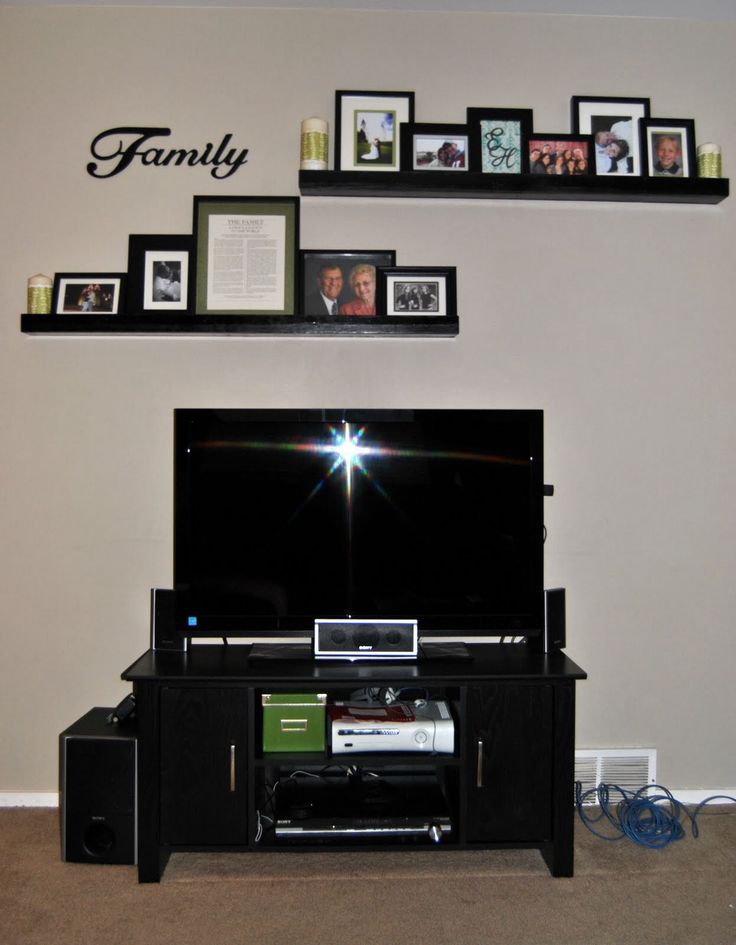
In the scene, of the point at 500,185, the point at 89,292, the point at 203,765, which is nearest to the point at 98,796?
the point at 203,765

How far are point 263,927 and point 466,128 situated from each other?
2.53m

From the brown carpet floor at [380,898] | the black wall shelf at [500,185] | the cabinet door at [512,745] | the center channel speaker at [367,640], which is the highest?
the black wall shelf at [500,185]

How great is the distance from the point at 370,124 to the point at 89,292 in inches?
44.0

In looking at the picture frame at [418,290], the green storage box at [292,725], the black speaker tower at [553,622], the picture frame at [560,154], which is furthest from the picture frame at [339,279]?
the green storage box at [292,725]

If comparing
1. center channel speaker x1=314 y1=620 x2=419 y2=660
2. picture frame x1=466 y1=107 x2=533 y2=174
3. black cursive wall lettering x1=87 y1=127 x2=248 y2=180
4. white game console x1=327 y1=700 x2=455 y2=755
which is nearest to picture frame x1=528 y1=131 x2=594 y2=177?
picture frame x1=466 y1=107 x2=533 y2=174

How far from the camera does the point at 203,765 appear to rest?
2430 millimetres

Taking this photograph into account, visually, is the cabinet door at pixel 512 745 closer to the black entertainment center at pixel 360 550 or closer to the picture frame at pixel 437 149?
the black entertainment center at pixel 360 550

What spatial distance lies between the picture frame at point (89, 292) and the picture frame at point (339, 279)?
0.63 metres

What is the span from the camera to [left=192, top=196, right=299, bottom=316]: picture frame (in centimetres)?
284

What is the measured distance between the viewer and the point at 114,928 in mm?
2158

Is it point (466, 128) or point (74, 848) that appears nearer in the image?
point (74, 848)

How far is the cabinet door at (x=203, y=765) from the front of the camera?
2424 mm

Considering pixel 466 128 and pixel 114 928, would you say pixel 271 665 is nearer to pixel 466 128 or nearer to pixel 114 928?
pixel 114 928

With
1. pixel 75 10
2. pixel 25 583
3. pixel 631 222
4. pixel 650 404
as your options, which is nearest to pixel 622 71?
pixel 631 222
